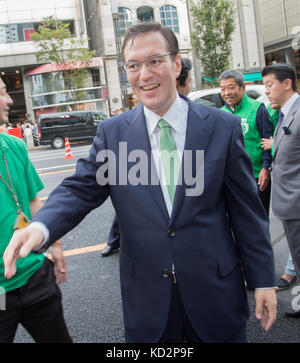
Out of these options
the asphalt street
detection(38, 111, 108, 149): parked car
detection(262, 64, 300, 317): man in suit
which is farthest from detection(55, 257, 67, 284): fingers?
detection(38, 111, 108, 149): parked car

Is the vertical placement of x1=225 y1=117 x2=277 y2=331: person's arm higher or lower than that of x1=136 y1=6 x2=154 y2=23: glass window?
lower

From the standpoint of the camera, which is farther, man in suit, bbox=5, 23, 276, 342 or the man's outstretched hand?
man in suit, bbox=5, 23, 276, 342

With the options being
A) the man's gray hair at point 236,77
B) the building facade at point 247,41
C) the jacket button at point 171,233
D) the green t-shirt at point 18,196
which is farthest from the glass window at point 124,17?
the jacket button at point 171,233

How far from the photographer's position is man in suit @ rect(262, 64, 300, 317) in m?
2.88

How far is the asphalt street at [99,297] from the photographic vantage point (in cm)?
298

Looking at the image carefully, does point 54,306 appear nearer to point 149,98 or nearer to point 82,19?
point 149,98

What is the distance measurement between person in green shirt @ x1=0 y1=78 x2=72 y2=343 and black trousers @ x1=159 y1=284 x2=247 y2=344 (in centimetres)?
57

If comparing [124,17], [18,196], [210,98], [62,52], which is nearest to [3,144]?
[18,196]

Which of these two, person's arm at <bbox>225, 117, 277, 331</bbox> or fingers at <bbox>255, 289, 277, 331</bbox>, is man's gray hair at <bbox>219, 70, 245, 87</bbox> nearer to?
person's arm at <bbox>225, 117, 277, 331</bbox>

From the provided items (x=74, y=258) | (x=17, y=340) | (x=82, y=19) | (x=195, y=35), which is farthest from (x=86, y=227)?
(x=82, y=19)

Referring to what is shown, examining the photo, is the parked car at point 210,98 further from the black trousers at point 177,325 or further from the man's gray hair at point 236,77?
the black trousers at point 177,325

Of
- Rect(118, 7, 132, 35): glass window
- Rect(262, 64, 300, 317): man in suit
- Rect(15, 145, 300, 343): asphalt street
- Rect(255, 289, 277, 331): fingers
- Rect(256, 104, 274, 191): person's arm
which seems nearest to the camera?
Rect(255, 289, 277, 331): fingers

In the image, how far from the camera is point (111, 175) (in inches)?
67.6

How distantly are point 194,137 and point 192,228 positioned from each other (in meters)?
0.39
